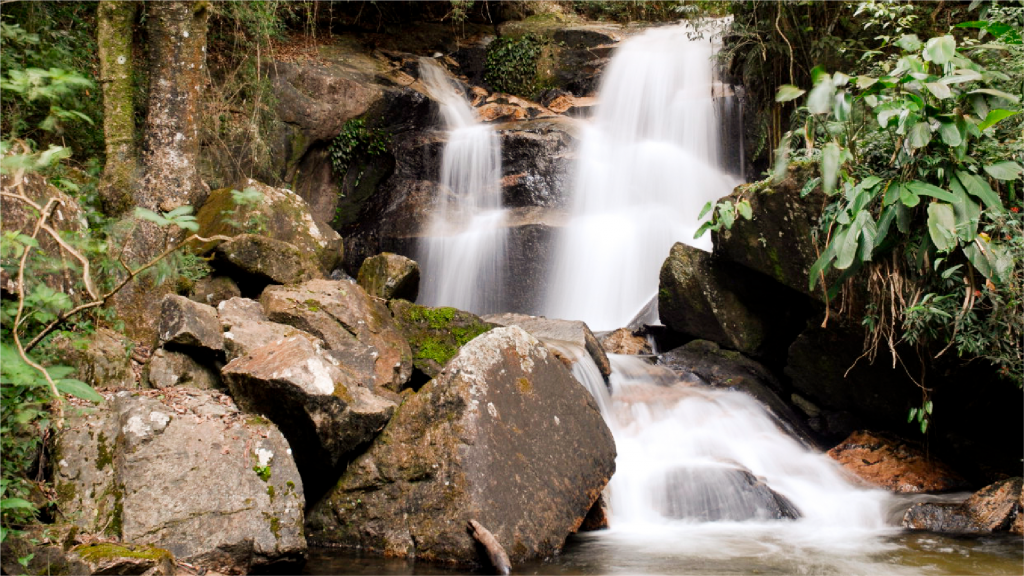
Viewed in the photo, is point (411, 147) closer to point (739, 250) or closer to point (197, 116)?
point (197, 116)

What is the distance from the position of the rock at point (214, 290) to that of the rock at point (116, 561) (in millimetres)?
3273

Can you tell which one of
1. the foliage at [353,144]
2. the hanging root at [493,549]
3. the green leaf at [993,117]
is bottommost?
the hanging root at [493,549]

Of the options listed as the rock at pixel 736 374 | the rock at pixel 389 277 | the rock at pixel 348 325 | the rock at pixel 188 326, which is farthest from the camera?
the rock at pixel 389 277

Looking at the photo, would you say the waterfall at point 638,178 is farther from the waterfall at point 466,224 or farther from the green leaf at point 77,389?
the green leaf at point 77,389

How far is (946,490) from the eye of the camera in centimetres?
583

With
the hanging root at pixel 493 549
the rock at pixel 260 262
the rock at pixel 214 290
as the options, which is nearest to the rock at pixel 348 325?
the rock at pixel 260 262

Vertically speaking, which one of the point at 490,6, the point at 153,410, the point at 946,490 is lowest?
the point at 946,490

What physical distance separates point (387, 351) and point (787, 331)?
4.42 m

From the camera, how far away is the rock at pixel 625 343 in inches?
317

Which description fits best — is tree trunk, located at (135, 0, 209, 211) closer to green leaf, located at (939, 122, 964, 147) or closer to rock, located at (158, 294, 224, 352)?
rock, located at (158, 294, 224, 352)

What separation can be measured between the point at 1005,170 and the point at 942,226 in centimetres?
59

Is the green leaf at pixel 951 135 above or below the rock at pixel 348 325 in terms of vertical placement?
above

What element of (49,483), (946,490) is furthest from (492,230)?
(49,483)

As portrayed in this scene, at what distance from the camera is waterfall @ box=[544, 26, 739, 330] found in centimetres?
967
